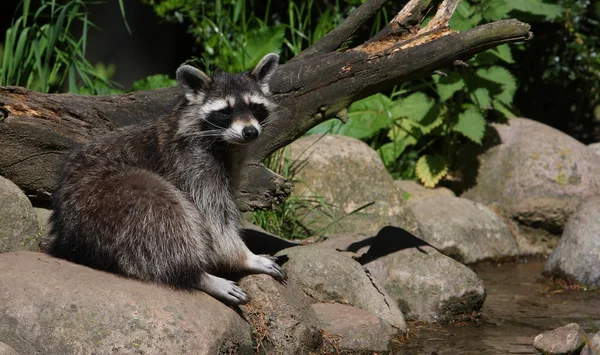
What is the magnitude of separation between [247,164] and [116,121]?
35.8 inches

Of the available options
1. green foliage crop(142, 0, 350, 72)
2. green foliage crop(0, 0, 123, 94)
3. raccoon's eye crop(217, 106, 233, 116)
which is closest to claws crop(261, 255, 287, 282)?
raccoon's eye crop(217, 106, 233, 116)

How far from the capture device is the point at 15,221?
473cm

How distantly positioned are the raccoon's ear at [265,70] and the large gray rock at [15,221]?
61.4 inches

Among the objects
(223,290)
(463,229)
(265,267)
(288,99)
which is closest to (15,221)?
(223,290)

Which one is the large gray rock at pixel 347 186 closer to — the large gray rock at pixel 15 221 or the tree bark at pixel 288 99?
the tree bark at pixel 288 99

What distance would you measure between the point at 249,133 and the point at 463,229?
3.36 metres

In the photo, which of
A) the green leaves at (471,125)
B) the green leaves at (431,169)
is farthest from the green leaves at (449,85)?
the green leaves at (431,169)

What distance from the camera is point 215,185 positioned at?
14.8ft

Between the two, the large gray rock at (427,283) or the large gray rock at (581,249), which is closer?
the large gray rock at (427,283)

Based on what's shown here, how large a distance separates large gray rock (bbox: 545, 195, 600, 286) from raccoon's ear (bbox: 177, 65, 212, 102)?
11.4 feet

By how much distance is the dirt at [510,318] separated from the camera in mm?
4922

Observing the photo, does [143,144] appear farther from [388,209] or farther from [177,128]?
[388,209]

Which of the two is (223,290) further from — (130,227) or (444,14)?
(444,14)

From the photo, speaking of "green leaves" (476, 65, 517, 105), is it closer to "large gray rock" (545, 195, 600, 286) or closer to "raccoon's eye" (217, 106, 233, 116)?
"large gray rock" (545, 195, 600, 286)
